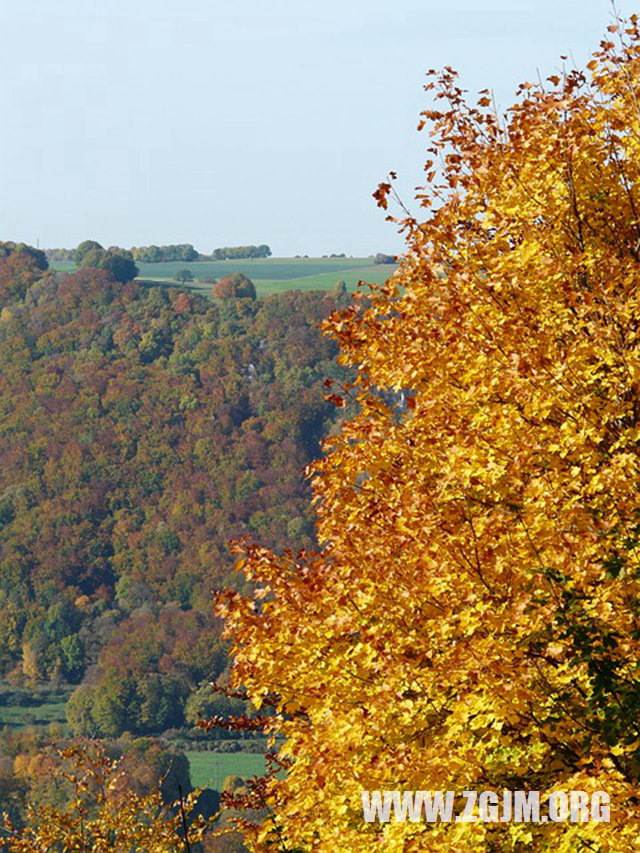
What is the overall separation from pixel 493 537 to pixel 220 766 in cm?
12966

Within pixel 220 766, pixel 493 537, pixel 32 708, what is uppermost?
pixel 493 537

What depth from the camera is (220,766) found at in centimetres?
13900

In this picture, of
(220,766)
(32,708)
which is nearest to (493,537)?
(220,766)

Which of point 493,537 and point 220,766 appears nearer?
point 493,537

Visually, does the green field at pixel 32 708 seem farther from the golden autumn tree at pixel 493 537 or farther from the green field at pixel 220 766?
the golden autumn tree at pixel 493 537

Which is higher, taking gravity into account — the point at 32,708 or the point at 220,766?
the point at 220,766

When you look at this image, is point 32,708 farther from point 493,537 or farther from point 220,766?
point 493,537

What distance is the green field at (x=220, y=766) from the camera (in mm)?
133000

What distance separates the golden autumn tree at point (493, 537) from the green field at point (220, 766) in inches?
4593

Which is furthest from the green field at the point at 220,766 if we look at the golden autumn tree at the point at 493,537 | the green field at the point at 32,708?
the golden autumn tree at the point at 493,537

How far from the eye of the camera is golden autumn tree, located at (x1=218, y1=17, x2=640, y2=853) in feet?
42.3

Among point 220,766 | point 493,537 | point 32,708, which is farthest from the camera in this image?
point 32,708

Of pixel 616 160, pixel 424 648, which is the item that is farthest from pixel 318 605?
pixel 616 160

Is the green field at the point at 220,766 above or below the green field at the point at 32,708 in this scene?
above
